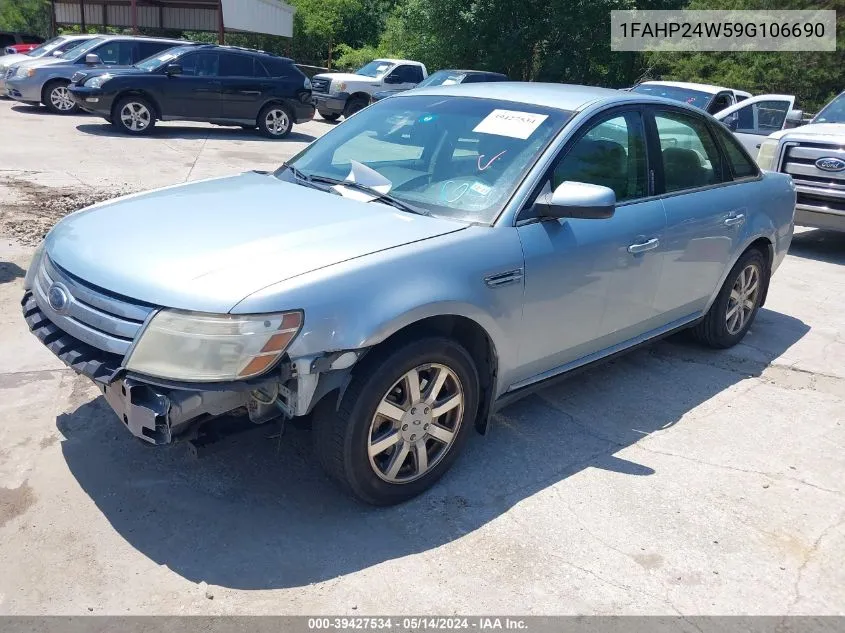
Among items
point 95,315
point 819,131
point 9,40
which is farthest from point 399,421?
point 9,40

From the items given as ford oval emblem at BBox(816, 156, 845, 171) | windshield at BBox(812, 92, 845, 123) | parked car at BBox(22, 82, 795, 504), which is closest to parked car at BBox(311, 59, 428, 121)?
windshield at BBox(812, 92, 845, 123)

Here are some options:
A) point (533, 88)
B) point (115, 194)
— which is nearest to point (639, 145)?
point (533, 88)

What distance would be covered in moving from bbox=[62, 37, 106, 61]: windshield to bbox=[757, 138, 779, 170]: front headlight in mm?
12740

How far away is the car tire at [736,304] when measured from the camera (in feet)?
17.4

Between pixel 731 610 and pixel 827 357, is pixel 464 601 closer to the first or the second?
pixel 731 610

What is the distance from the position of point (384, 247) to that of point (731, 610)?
1.99m

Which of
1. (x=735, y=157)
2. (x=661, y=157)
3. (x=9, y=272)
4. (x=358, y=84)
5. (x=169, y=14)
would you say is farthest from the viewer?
(x=169, y=14)

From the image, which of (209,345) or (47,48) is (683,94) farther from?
(47,48)

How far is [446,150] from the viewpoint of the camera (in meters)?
3.99

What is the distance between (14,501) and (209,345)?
1278mm

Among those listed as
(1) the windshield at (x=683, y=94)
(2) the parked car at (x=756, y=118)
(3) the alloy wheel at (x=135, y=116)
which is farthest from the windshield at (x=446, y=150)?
(3) the alloy wheel at (x=135, y=116)

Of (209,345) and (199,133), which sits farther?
(199,133)

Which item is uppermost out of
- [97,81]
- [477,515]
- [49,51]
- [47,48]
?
[47,48]

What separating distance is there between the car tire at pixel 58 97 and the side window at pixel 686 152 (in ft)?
46.5
